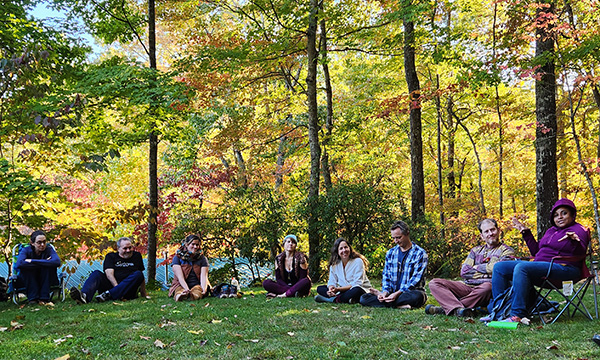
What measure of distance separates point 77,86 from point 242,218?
3962 mm

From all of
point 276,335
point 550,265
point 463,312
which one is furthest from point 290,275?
point 550,265

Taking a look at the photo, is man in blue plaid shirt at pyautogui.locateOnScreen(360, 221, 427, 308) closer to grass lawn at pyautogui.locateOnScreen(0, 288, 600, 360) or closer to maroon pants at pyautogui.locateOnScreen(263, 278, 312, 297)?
grass lawn at pyautogui.locateOnScreen(0, 288, 600, 360)

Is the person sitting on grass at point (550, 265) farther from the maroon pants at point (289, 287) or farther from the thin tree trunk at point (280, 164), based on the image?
the thin tree trunk at point (280, 164)

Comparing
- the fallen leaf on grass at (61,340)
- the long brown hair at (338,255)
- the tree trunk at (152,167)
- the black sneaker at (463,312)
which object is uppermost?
the tree trunk at (152,167)

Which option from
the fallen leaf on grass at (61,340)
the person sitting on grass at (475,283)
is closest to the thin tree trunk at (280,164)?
the person sitting on grass at (475,283)

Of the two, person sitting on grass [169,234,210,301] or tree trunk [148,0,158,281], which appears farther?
tree trunk [148,0,158,281]

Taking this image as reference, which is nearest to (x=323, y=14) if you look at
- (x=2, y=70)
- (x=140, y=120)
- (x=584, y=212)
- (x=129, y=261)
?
(x=140, y=120)

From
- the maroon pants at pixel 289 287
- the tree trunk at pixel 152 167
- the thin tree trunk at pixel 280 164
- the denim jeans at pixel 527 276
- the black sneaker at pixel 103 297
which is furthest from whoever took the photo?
the thin tree trunk at pixel 280 164

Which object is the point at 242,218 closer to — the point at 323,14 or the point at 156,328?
the point at 323,14

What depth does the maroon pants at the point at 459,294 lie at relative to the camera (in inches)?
198

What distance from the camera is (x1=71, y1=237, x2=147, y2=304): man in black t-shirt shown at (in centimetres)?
642

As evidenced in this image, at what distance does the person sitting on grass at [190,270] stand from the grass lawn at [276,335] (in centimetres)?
115

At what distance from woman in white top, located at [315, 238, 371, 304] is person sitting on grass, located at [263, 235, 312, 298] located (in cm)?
49

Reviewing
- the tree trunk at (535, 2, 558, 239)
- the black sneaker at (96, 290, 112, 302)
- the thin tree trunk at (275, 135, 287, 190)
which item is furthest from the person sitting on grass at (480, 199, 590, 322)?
the thin tree trunk at (275, 135, 287, 190)
